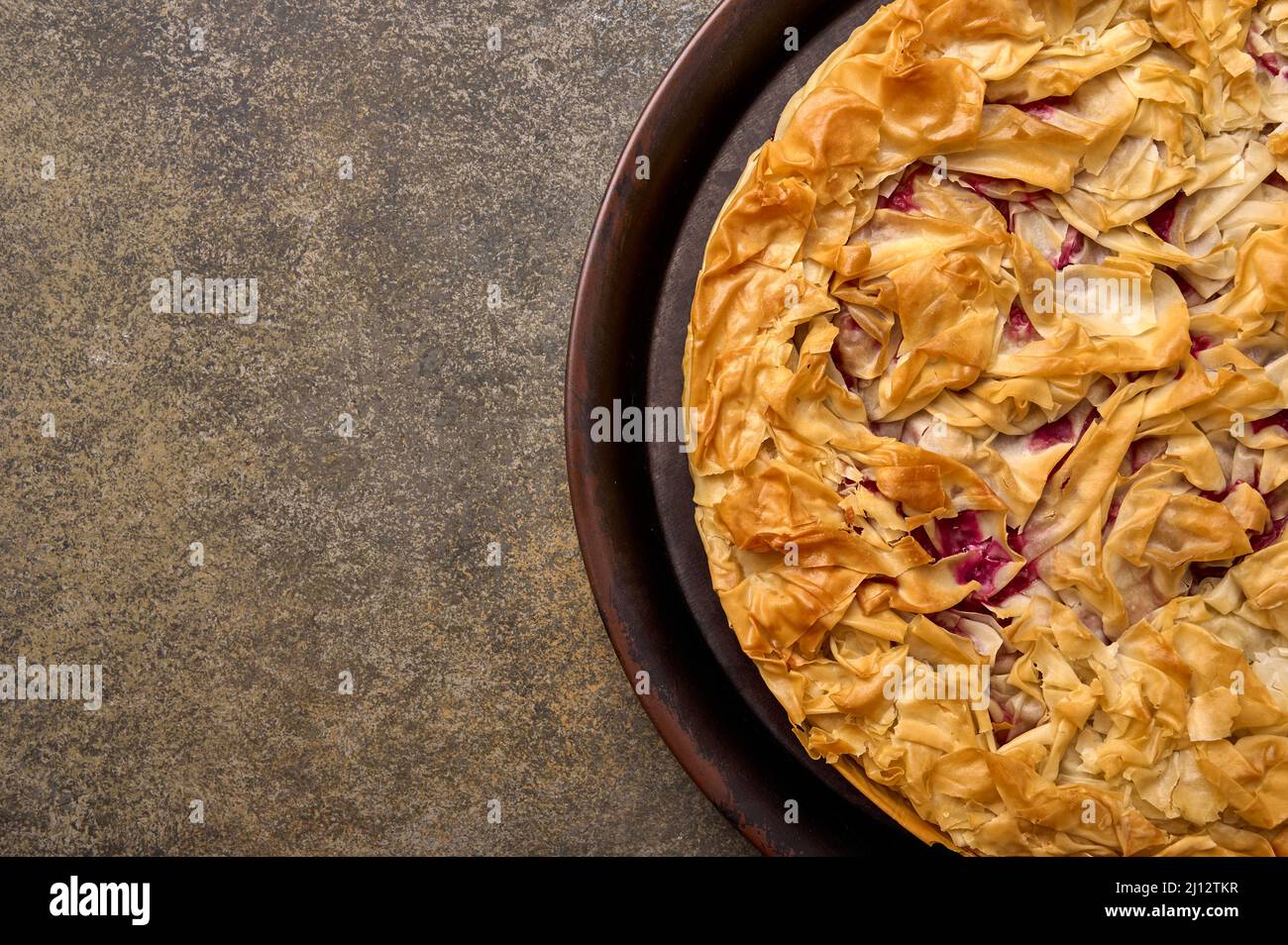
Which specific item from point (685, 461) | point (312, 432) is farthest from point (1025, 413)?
point (312, 432)

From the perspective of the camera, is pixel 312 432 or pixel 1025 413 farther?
pixel 312 432

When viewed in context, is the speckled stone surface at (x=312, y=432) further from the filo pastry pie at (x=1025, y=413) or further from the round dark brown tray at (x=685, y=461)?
the filo pastry pie at (x=1025, y=413)

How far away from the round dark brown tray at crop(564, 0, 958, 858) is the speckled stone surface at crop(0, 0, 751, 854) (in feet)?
1.10

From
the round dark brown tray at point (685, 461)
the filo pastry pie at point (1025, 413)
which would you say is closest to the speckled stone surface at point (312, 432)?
the round dark brown tray at point (685, 461)

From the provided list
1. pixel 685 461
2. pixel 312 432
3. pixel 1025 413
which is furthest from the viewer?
pixel 312 432

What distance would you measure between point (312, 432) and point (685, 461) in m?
0.81

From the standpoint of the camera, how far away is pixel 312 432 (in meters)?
1.93

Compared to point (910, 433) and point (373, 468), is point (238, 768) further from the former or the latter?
point (910, 433)

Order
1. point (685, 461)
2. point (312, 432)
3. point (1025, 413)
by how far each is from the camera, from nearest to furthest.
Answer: point (1025, 413)
point (685, 461)
point (312, 432)

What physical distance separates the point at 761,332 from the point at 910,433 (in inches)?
10.1

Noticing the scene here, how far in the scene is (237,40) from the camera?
1.92 metres

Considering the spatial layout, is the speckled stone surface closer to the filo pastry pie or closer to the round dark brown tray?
the round dark brown tray

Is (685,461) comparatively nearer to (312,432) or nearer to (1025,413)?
(1025,413)

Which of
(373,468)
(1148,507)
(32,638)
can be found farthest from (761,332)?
(32,638)
